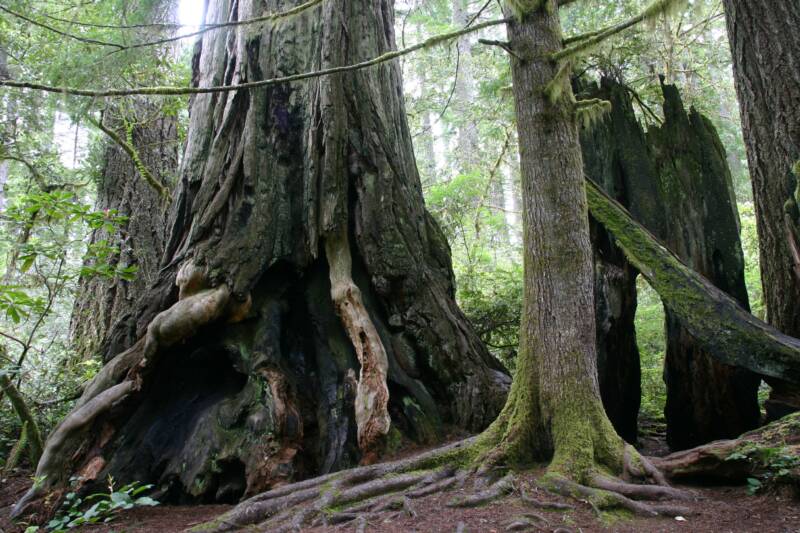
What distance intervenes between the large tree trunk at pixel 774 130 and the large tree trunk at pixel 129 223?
6935 millimetres

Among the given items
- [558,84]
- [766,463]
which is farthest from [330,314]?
[766,463]

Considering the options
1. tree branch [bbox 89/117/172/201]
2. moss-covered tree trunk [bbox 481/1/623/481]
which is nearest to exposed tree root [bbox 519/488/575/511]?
moss-covered tree trunk [bbox 481/1/623/481]

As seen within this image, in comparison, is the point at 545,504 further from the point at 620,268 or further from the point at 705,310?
the point at 620,268

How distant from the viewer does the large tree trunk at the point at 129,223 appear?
24.8 feet

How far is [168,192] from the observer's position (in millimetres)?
8148

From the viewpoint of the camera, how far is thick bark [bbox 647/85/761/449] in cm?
505

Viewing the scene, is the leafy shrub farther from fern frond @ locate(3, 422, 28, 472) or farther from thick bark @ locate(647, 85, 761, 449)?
thick bark @ locate(647, 85, 761, 449)

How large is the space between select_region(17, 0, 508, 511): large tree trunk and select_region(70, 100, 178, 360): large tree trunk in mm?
2613

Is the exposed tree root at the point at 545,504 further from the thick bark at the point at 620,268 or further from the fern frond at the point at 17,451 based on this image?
the fern frond at the point at 17,451

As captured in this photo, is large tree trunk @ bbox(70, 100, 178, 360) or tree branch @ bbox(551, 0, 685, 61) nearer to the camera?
tree branch @ bbox(551, 0, 685, 61)

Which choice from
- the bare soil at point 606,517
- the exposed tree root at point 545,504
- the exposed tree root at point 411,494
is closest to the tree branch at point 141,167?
the bare soil at point 606,517

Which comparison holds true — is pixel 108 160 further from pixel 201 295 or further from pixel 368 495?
pixel 368 495

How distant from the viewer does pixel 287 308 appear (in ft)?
17.3

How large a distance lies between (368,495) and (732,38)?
196 inches
